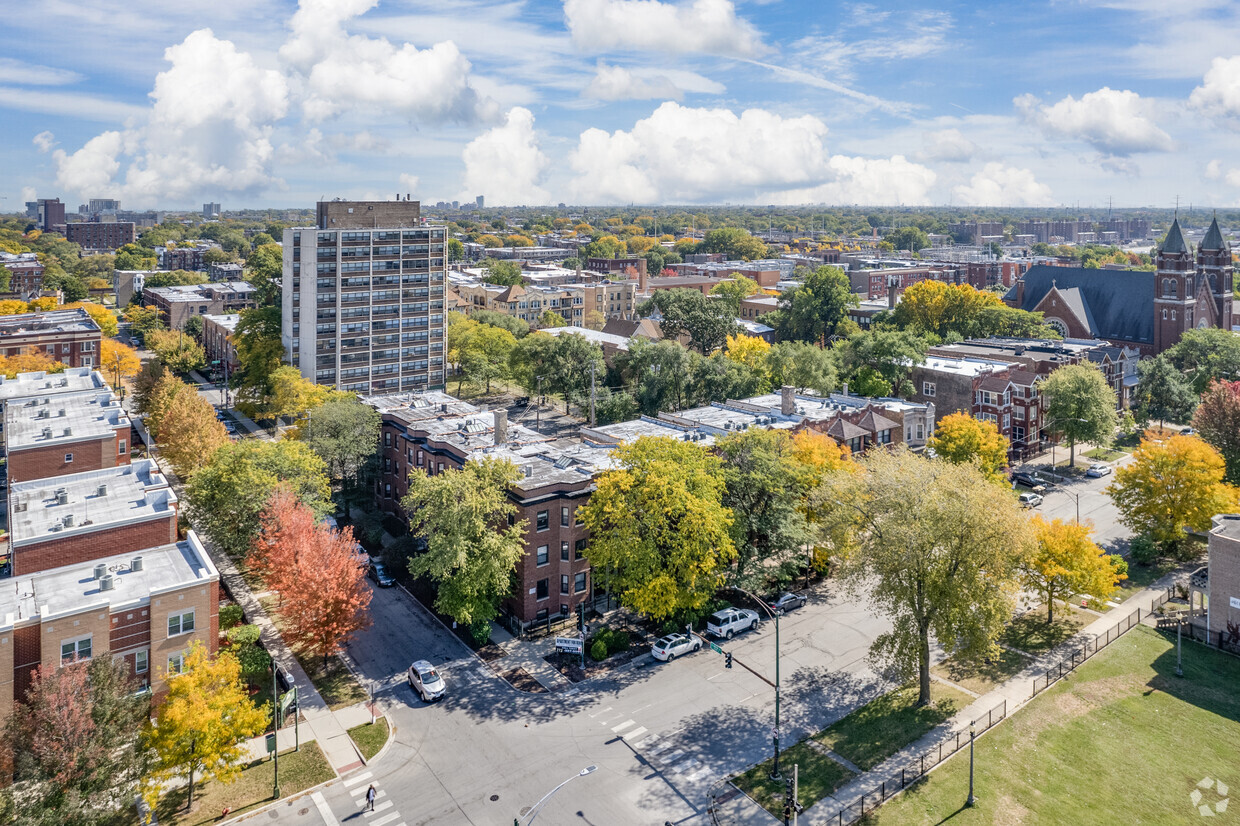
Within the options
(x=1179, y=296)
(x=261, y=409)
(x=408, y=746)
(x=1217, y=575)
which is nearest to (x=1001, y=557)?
(x=1217, y=575)

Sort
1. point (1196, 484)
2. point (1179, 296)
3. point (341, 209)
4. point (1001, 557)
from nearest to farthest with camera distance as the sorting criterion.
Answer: point (1001, 557), point (1196, 484), point (341, 209), point (1179, 296)

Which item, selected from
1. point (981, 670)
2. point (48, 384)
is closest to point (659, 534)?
point (981, 670)

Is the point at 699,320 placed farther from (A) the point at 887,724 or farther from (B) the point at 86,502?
(B) the point at 86,502

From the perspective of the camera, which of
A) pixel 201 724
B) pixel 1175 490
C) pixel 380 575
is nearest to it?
pixel 201 724

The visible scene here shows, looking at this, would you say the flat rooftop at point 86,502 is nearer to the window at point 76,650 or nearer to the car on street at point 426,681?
the window at point 76,650

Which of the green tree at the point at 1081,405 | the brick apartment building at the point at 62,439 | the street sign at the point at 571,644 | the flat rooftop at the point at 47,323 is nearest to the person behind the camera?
the street sign at the point at 571,644

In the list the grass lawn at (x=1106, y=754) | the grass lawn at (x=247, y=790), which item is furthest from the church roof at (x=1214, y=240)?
the grass lawn at (x=247, y=790)

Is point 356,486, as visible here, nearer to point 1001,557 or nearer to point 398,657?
point 398,657
